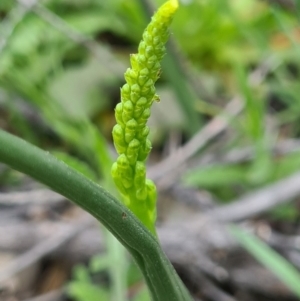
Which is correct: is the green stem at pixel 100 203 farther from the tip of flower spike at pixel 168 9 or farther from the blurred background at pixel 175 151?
the blurred background at pixel 175 151

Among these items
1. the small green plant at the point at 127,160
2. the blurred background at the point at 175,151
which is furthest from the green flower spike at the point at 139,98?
the blurred background at the point at 175,151

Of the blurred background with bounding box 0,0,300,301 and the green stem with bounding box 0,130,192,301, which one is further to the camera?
the blurred background with bounding box 0,0,300,301

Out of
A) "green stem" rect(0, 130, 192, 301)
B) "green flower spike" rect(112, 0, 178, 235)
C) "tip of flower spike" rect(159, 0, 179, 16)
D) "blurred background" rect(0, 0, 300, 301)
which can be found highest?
"blurred background" rect(0, 0, 300, 301)

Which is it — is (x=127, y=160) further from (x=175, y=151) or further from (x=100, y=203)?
Answer: (x=175, y=151)

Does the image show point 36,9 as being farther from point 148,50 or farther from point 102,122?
point 148,50

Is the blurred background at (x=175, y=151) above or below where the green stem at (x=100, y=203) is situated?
above

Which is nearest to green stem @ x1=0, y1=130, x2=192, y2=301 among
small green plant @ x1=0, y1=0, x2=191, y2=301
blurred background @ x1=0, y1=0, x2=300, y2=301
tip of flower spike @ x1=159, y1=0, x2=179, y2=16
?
small green plant @ x1=0, y1=0, x2=191, y2=301

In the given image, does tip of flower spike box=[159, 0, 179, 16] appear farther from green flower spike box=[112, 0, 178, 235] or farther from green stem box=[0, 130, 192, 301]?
green stem box=[0, 130, 192, 301]
